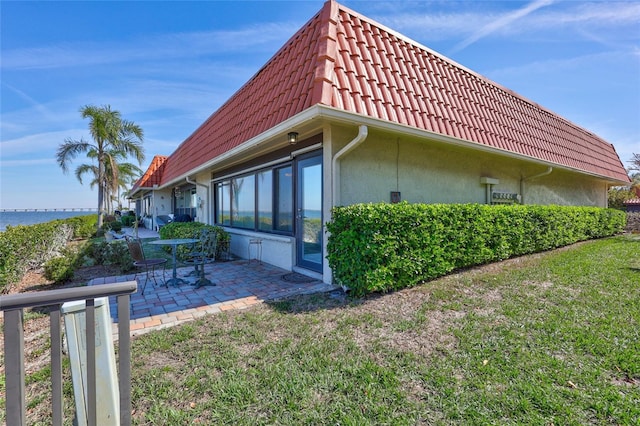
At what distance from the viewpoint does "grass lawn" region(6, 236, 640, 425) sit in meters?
2.17

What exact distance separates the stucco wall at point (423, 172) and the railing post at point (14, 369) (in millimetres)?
4264

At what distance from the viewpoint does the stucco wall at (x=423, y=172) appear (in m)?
5.41

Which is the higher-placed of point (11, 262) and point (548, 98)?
point (548, 98)

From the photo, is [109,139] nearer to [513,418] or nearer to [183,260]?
[183,260]

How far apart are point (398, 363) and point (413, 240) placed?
238 centimetres

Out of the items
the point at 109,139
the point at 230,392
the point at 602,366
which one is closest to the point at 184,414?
the point at 230,392

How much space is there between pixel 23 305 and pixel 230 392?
1.59m

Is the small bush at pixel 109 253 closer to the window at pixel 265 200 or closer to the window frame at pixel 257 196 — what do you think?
the window frame at pixel 257 196

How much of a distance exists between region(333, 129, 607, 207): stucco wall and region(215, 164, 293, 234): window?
1782 mm

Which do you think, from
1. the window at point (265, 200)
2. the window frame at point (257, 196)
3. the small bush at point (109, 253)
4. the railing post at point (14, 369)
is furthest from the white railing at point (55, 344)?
the small bush at point (109, 253)

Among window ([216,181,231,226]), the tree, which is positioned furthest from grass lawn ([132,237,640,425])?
the tree

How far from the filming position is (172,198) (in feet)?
63.5

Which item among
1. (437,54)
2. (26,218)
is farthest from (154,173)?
(26,218)

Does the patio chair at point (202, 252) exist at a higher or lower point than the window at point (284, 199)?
lower
